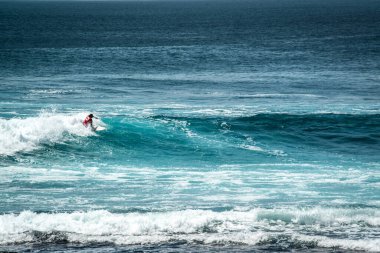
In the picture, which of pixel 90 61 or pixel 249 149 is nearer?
pixel 249 149

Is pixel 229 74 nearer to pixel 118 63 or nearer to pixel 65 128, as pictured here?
pixel 118 63

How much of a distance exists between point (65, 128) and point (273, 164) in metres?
11.5

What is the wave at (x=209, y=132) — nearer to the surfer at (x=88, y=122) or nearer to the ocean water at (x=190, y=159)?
the ocean water at (x=190, y=159)

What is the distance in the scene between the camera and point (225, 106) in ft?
138

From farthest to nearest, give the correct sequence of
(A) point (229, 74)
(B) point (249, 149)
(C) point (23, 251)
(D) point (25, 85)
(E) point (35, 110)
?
(A) point (229, 74) → (D) point (25, 85) → (E) point (35, 110) → (B) point (249, 149) → (C) point (23, 251)

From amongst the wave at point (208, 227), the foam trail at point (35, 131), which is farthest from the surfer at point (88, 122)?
the wave at point (208, 227)

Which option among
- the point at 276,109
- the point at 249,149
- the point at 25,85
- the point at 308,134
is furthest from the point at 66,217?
the point at 25,85

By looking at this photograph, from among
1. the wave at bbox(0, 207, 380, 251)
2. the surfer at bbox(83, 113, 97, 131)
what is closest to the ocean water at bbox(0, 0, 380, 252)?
the wave at bbox(0, 207, 380, 251)

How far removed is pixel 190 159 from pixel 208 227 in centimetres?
1047

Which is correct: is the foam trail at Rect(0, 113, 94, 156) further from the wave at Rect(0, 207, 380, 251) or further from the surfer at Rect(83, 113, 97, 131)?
the wave at Rect(0, 207, 380, 251)

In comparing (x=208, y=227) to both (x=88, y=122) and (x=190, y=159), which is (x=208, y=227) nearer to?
(x=190, y=159)

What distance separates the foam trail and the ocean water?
0.27 ft

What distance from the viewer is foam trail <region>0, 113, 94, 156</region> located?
3008 centimetres

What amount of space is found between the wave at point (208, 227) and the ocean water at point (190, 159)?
5 cm
